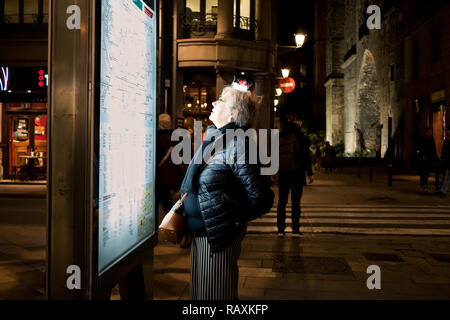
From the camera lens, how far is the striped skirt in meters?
3.07

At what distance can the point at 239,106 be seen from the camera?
3143 mm

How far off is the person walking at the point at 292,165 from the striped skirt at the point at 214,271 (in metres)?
4.66

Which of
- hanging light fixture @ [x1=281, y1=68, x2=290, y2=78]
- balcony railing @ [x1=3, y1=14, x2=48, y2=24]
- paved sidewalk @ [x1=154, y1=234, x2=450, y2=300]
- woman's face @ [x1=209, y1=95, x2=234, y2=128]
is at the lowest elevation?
paved sidewalk @ [x1=154, y1=234, x2=450, y2=300]

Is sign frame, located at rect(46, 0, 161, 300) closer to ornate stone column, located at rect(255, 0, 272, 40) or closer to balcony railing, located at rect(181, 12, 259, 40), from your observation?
balcony railing, located at rect(181, 12, 259, 40)

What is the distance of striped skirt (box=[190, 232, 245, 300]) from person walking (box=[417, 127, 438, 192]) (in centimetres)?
1326

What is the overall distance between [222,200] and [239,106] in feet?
2.22

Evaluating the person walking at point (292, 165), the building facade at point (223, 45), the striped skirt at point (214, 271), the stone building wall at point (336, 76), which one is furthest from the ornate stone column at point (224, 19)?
the stone building wall at point (336, 76)

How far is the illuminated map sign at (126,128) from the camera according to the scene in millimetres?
2787

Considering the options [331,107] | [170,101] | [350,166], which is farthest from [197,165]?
[331,107]

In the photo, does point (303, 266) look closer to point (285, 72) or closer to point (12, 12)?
point (12, 12)

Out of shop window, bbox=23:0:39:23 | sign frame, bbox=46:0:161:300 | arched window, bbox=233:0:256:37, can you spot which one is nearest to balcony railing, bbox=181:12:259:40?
arched window, bbox=233:0:256:37

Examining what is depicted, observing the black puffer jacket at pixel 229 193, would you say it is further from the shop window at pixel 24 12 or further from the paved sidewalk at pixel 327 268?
the shop window at pixel 24 12
